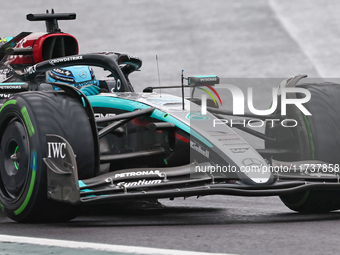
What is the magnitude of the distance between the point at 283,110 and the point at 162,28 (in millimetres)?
14579

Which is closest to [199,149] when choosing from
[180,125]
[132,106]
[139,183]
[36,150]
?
[180,125]

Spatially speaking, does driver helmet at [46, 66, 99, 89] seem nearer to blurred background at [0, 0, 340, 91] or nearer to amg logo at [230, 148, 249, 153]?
amg logo at [230, 148, 249, 153]

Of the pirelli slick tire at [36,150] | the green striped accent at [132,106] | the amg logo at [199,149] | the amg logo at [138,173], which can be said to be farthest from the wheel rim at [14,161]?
the amg logo at [199,149]

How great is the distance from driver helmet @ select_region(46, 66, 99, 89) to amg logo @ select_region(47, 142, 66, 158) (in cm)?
238

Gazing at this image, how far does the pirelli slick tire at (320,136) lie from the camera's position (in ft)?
16.7

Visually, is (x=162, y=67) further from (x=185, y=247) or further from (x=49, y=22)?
(x=185, y=247)

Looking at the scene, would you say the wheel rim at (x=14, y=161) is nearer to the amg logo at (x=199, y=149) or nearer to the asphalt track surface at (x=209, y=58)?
the asphalt track surface at (x=209, y=58)

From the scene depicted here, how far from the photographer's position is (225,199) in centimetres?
676

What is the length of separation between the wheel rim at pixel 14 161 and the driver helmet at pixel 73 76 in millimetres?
1884

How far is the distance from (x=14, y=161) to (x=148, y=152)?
113cm

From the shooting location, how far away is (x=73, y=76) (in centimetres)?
678

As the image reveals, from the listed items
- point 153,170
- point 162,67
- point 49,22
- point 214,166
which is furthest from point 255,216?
point 162,67

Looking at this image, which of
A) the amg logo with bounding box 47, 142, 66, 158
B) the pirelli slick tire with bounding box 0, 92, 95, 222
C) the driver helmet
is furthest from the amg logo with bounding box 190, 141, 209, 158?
the driver helmet

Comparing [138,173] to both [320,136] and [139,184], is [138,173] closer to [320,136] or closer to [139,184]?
[139,184]
